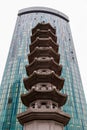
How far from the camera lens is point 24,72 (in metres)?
71.3

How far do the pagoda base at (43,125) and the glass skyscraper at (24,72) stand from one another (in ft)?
124

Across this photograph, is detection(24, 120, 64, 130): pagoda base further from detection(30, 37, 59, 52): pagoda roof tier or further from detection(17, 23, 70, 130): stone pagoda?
detection(30, 37, 59, 52): pagoda roof tier

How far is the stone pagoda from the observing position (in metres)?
21.6

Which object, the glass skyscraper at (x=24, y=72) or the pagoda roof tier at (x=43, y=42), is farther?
the glass skyscraper at (x=24, y=72)

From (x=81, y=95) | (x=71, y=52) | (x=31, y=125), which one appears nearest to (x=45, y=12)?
(x=71, y=52)

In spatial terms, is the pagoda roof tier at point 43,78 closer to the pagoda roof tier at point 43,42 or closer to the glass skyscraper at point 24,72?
the pagoda roof tier at point 43,42

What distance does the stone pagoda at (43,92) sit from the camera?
21641mm

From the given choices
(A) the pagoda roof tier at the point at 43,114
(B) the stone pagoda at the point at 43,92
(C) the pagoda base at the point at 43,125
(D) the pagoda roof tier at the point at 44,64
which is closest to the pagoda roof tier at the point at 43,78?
(B) the stone pagoda at the point at 43,92

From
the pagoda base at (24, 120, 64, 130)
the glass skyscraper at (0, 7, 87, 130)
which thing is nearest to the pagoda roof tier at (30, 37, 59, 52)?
the pagoda base at (24, 120, 64, 130)

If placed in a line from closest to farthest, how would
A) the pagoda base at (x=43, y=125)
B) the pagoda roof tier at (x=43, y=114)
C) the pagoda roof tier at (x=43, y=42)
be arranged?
the pagoda base at (x=43, y=125) < the pagoda roof tier at (x=43, y=114) < the pagoda roof tier at (x=43, y=42)

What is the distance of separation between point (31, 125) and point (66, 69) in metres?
54.6

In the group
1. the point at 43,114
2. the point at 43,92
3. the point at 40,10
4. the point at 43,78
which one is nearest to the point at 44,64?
the point at 43,78

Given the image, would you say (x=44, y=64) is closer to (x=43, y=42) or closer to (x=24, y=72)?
(x=43, y=42)

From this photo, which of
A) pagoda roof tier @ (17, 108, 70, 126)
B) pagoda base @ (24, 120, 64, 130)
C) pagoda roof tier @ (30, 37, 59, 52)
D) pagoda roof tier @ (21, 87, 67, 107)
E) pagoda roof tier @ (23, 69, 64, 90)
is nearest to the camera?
pagoda base @ (24, 120, 64, 130)
